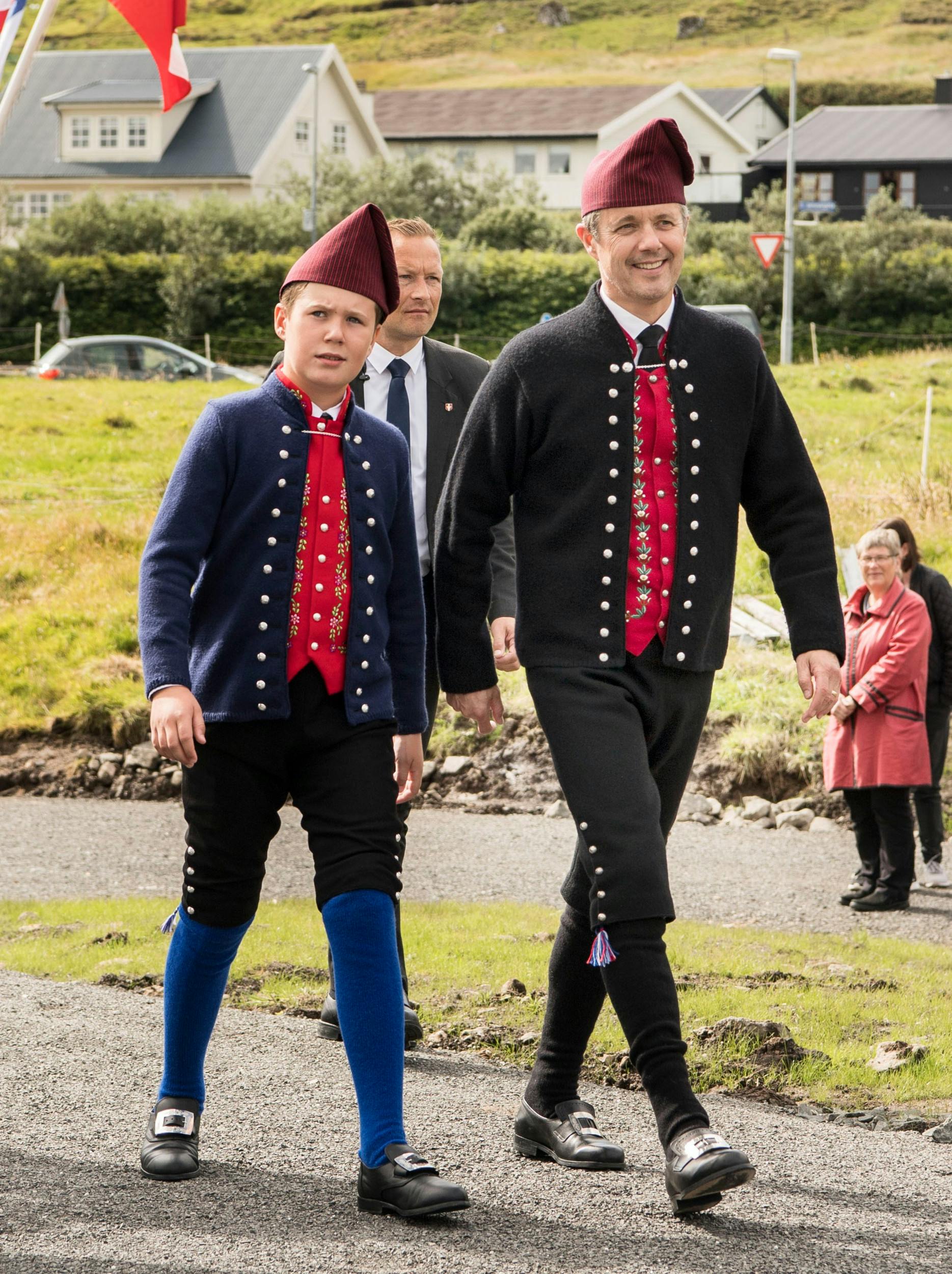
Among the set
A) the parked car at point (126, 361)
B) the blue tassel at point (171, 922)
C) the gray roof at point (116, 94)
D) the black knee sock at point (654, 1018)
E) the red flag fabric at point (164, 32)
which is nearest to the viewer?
the black knee sock at point (654, 1018)

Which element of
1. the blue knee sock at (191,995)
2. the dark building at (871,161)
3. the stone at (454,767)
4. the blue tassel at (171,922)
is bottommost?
the stone at (454,767)

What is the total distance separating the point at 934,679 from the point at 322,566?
256 inches

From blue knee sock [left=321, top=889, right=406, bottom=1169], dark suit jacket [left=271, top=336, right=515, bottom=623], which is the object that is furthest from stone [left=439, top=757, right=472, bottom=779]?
blue knee sock [left=321, top=889, right=406, bottom=1169]

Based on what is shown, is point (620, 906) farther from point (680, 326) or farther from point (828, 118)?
point (828, 118)

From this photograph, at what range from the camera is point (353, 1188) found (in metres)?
3.68

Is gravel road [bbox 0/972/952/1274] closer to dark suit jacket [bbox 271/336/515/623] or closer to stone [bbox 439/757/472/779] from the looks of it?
dark suit jacket [bbox 271/336/515/623]

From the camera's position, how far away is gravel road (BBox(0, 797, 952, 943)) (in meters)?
8.50

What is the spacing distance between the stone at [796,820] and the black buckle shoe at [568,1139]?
6.83m

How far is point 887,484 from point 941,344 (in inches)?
1146

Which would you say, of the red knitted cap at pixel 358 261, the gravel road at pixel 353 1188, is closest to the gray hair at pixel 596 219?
the red knitted cap at pixel 358 261

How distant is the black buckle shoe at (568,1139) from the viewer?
388 centimetres

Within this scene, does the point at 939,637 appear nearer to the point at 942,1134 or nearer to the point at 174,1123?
the point at 942,1134

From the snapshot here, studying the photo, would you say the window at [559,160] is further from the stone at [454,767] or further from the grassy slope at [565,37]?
the stone at [454,767]

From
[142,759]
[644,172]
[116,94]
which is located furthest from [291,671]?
[116,94]
